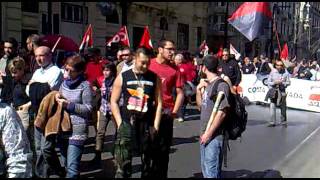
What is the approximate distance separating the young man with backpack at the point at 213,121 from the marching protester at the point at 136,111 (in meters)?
0.55

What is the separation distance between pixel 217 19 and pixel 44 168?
54.5m

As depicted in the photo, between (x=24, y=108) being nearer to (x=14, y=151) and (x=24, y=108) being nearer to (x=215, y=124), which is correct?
(x=215, y=124)

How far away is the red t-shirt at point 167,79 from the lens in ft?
21.5

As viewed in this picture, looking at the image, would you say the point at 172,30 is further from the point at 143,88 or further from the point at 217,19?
the point at 143,88

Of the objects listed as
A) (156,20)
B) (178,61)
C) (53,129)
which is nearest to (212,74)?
(53,129)

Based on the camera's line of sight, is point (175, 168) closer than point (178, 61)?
Yes

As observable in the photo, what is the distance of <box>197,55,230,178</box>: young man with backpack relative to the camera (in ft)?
19.0

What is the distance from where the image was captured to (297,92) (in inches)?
742

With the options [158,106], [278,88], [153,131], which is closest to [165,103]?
[158,106]

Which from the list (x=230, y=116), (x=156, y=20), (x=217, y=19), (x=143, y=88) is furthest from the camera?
(x=217, y=19)

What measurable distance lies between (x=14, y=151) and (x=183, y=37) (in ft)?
129

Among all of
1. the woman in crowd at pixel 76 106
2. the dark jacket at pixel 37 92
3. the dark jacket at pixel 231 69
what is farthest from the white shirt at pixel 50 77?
the dark jacket at pixel 231 69

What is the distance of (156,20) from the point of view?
37094mm

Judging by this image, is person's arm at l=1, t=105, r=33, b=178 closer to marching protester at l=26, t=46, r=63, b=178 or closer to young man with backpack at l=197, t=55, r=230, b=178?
young man with backpack at l=197, t=55, r=230, b=178
